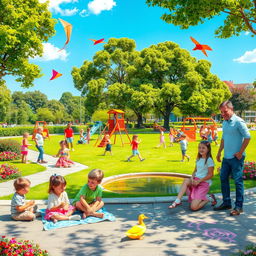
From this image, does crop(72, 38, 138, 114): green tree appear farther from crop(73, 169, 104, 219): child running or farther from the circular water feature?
crop(73, 169, 104, 219): child running

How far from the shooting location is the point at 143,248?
12.9 feet

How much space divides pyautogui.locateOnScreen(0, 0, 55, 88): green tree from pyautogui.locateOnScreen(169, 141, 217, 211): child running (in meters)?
10.3

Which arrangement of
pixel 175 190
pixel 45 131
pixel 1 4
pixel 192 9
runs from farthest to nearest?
pixel 45 131 < pixel 1 4 < pixel 175 190 < pixel 192 9

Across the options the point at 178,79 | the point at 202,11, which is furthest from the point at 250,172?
the point at 178,79

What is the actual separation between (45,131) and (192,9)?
27287 mm

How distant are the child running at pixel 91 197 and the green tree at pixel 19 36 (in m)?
9.31

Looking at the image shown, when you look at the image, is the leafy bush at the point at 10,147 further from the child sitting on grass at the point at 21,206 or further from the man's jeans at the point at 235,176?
the man's jeans at the point at 235,176

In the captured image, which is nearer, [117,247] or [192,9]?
[117,247]

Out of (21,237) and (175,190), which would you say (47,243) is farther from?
(175,190)

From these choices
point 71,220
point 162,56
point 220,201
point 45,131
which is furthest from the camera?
point 162,56

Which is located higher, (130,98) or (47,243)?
(130,98)

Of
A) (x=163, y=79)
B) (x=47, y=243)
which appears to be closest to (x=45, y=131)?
(x=163, y=79)

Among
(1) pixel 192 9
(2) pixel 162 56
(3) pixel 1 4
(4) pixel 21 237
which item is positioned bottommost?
(4) pixel 21 237

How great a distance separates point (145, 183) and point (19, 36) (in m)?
9.53
